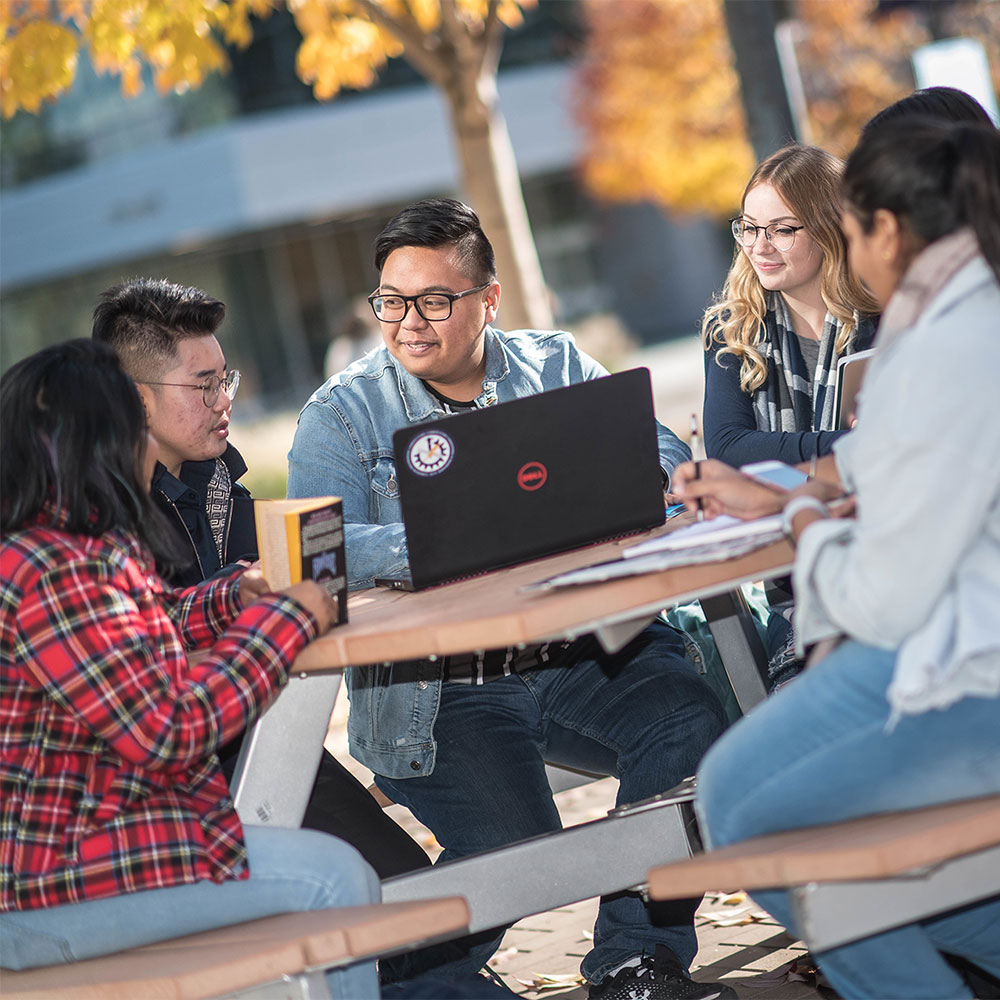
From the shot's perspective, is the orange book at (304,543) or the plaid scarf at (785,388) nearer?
the orange book at (304,543)

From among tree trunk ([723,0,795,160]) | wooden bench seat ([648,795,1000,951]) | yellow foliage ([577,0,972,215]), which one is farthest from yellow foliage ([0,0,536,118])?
yellow foliage ([577,0,972,215])

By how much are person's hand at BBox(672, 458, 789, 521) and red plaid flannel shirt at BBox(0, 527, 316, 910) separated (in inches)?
32.5


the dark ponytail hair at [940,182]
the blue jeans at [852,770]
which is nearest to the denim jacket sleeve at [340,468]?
the blue jeans at [852,770]

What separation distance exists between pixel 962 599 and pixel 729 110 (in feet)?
81.2

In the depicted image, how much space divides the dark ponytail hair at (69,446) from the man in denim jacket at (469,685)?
35.1 inches

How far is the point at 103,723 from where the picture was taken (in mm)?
2410

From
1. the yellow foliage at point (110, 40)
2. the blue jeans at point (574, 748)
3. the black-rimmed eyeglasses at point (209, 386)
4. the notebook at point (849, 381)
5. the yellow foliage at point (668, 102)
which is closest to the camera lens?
the notebook at point (849, 381)

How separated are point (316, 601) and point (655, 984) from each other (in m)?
1.27

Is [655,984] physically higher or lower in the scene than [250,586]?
lower

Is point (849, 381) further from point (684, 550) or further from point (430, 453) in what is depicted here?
point (430, 453)

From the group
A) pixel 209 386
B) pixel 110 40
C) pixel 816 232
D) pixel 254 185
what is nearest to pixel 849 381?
pixel 816 232

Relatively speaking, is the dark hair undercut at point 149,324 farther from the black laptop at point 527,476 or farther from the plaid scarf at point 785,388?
the plaid scarf at point 785,388

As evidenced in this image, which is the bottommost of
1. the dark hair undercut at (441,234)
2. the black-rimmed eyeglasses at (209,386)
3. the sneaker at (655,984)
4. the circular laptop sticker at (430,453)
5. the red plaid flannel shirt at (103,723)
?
the sneaker at (655,984)

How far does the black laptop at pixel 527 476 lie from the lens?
2.77 meters
